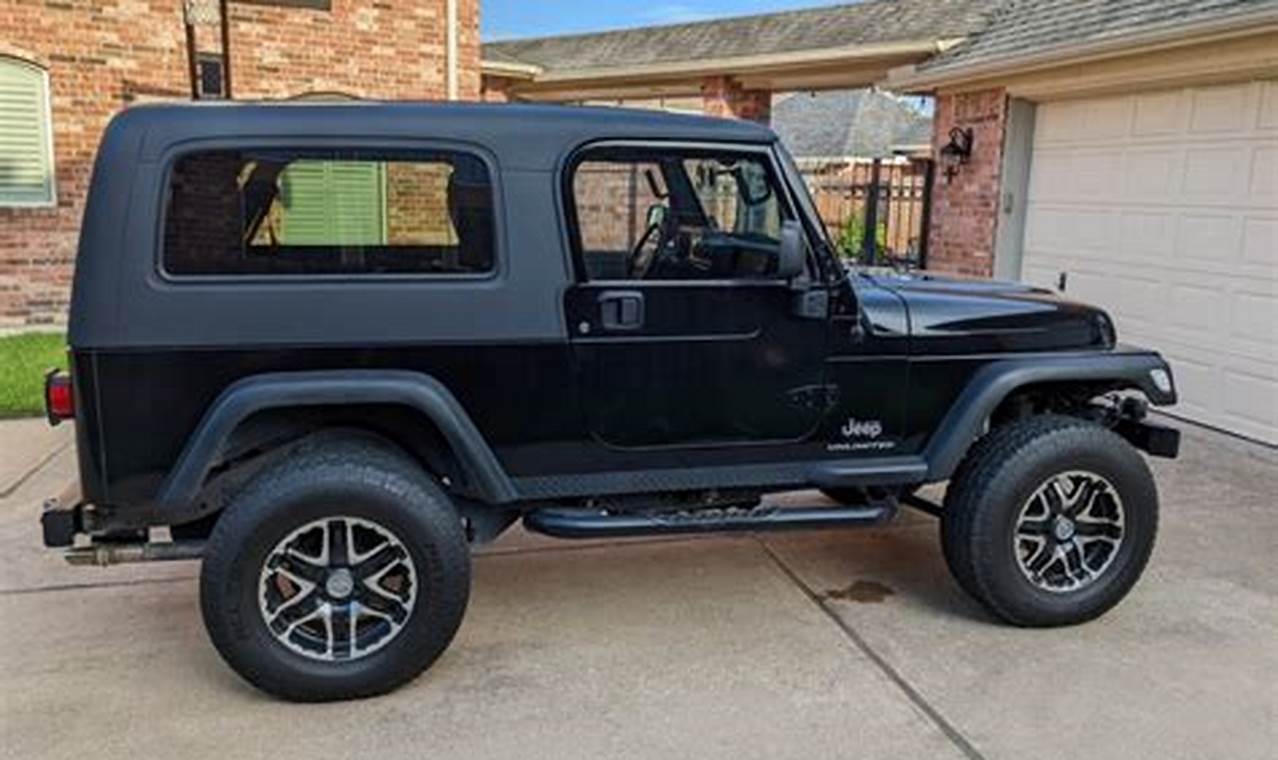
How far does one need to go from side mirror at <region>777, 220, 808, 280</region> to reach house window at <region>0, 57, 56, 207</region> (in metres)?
8.86

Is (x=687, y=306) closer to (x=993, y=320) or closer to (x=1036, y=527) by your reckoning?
(x=993, y=320)

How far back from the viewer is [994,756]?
306 cm

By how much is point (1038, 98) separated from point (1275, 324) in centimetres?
321

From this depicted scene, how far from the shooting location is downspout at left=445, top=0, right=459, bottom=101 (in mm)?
11195

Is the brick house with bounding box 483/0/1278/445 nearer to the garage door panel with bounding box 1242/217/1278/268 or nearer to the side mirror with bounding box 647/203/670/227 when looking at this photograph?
the garage door panel with bounding box 1242/217/1278/268

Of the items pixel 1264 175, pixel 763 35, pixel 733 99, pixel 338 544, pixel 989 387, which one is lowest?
pixel 338 544

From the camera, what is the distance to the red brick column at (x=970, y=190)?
31.0ft

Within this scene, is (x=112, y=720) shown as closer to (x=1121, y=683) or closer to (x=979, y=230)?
(x=1121, y=683)

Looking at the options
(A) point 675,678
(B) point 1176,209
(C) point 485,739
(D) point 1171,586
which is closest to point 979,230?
(B) point 1176,209

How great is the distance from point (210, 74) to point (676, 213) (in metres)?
8.29

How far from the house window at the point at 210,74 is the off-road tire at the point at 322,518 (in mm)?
8193

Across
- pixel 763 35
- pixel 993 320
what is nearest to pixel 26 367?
pixel 993 320

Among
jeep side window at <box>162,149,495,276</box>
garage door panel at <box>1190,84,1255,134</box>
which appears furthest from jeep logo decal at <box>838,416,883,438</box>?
garage door panel at <box>1190,84,1255,134</box>

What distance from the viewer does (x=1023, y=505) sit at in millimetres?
3875
